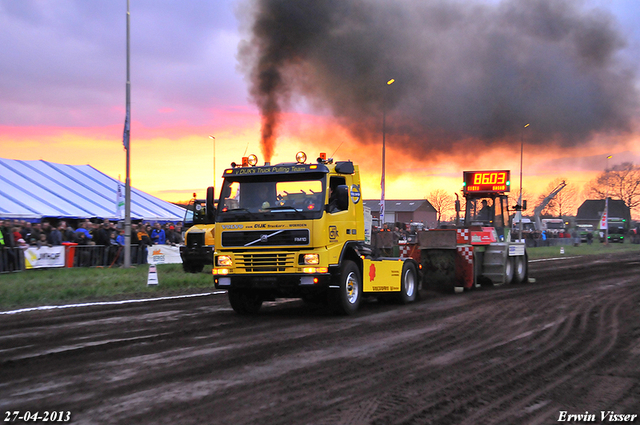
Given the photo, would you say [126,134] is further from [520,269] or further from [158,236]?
[520,269]

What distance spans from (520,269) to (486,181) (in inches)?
122

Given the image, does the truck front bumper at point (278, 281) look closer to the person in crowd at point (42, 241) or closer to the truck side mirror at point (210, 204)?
the truck side mirror at point (210, 204)

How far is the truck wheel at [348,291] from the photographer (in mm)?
10539

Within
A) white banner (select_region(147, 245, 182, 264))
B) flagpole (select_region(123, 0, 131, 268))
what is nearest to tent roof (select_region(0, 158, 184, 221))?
white banner (select_region(147, 245, 182, 264))

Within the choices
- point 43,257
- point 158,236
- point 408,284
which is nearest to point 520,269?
point 408,284

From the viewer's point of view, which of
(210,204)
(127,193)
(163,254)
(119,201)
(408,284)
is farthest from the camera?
(163,254)

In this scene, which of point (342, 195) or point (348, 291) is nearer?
point (342, 195)

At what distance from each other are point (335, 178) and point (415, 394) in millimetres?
5655

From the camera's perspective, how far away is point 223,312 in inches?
460

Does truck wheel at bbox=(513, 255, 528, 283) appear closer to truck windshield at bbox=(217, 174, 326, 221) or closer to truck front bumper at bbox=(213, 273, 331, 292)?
truck front bumper at bbox=(213, 273, 331, 292)

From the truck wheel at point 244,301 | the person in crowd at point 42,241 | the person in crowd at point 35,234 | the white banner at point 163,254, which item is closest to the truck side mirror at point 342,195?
the truck wheel at point 244,301

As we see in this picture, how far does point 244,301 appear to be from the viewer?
11.4m

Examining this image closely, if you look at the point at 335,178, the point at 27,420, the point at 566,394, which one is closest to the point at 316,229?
the point at 335,178

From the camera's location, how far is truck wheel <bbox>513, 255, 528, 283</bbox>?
18.1 meters
